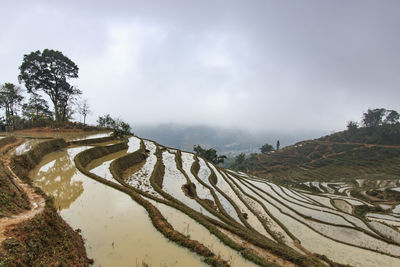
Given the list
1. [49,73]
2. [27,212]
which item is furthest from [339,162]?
[49,73]

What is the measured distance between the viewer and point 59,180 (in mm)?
11164

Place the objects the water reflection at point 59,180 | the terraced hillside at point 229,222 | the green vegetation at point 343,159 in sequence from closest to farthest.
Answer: the terraced hillside at point 229,222
the water reflection at point 59,180
the green vegetation at point 343,159

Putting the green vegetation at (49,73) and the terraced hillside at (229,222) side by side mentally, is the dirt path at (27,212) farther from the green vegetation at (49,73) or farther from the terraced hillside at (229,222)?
the green vegetation at (49,73)

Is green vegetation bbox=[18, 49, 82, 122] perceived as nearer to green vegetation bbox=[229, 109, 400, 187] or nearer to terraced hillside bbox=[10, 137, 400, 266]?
terraced hillside bbox=[10, 137, 400, 266]

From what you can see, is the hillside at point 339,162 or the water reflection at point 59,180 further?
the hillside at point 339,162

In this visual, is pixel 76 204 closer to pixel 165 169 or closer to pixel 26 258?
pixel 26 258

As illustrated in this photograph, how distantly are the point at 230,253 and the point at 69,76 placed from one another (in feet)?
141

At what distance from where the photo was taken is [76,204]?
28.0 ft

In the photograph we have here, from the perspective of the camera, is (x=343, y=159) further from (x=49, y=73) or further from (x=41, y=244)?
(x=49, y=73)

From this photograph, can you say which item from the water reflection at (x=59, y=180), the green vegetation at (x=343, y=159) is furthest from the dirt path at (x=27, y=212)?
the green vegetation at (x=343, y=159)

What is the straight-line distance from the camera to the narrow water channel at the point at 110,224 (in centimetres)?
570

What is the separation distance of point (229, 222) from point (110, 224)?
21.9 ft

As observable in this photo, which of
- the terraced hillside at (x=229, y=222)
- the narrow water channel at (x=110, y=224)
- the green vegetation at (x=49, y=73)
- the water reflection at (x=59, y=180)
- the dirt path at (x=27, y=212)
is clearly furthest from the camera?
the green vegetation at (x=49, y=73)

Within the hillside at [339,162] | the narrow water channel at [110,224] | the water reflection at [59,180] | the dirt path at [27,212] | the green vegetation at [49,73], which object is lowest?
the hillside at [339,162]
